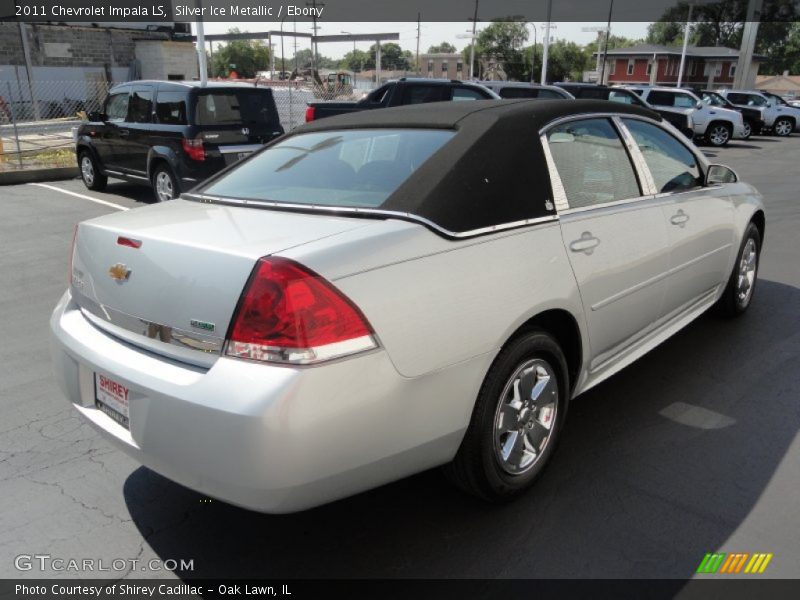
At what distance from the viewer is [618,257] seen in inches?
126

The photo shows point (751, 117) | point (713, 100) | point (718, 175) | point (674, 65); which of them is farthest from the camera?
point (674, 65)

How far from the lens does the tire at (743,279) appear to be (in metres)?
4.79

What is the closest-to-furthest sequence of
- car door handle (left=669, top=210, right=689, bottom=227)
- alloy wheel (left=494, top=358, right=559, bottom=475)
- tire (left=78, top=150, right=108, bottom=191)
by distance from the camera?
alloy wheel (left=494, top=358, right=559, bottom=475)
car door handle (left=669, top=210, right=689, bottom=227)
tire (left=78, top=150, right=108, bottom=191)

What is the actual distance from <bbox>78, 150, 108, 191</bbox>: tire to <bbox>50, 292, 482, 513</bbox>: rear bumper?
33.0 ft

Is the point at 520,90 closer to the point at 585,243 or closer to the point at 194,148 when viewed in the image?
the point at 194,148

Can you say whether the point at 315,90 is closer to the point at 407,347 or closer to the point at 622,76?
the point at 407,347

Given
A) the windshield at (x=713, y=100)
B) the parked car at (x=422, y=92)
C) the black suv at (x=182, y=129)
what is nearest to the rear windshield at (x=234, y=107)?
the black suv at (x=182, y=129)

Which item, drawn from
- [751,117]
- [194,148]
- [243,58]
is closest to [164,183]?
[194,148]

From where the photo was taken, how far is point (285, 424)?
1978 mm

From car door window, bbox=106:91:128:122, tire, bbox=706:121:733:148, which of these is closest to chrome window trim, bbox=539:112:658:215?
car door window, bbox=106:91:128:122

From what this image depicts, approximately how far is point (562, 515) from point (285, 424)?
139 centimetres

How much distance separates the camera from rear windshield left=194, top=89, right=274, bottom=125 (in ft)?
29.2

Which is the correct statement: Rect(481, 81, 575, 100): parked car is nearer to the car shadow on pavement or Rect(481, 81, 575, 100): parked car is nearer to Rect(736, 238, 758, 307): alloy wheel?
Rect(736, 238, 758, 307): alloy wheel

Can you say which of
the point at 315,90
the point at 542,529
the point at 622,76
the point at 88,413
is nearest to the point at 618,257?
the point at 542,529
